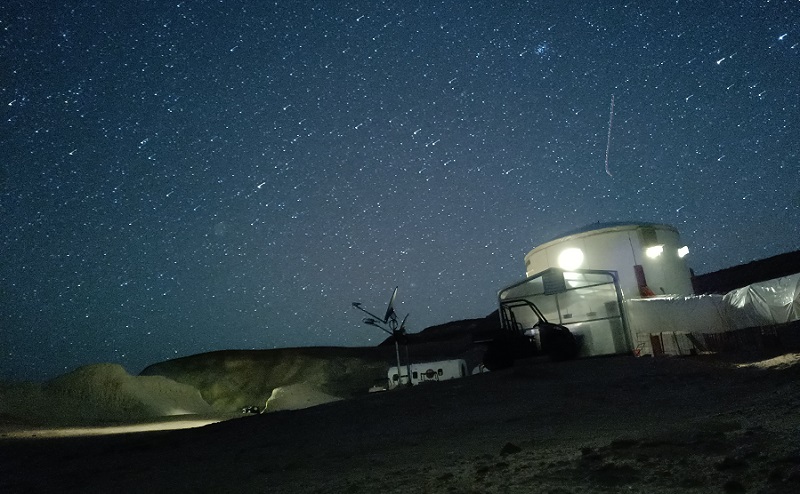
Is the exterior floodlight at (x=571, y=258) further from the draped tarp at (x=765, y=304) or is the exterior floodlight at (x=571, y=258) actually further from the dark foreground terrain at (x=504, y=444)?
the dark foreground terrain at (x=504, y=444)

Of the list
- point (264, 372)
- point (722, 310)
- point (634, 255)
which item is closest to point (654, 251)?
point (634, 255)

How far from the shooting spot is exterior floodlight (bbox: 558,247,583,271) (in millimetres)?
28156

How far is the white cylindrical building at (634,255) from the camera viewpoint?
2695cm

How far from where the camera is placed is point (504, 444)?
6949 mm

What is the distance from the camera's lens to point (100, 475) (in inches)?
340

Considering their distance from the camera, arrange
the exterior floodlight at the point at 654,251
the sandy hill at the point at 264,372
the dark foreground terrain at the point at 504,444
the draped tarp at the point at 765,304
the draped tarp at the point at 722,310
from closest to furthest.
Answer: the dark foreground terrain at the point at 504,444, the draped tarp at the point at 765,304, the draped tarp at the point at 722,310, the exterior floodlight at the point at 654,251, the sandy hill at the point at 264,372

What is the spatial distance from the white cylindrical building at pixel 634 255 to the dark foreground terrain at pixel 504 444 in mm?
12173

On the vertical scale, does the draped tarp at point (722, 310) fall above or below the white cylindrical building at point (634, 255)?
below

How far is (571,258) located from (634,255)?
122 inches

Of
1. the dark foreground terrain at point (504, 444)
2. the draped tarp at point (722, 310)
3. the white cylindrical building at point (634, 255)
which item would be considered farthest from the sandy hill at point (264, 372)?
the dark foreground terrain at point (504, 444)

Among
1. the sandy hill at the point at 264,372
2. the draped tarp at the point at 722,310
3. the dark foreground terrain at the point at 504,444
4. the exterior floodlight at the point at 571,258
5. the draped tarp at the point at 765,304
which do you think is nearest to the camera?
the dark foreground terrain at the point at 504,444

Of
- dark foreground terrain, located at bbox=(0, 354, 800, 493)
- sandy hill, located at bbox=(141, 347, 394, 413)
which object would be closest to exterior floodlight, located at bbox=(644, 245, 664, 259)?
dark foreground terrain, located at bbox=(0, 354, 800, 493)

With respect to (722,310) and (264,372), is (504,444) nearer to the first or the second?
(722,310)

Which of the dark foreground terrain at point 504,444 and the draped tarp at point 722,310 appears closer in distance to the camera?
the dark foreground terrain at point 504,444
